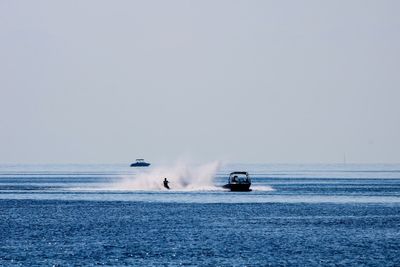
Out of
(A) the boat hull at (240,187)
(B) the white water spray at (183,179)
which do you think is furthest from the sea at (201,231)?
(B) the white water spray at (183,179)

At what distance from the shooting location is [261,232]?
277 feet

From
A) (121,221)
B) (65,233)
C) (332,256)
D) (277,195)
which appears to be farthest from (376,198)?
(332,256)

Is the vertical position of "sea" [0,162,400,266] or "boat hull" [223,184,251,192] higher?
"boat hull" [223,184,251,192]

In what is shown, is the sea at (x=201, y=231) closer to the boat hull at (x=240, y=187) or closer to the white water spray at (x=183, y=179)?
the boat hull at (x=240, y=187)

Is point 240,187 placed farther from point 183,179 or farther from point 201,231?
point 201,231

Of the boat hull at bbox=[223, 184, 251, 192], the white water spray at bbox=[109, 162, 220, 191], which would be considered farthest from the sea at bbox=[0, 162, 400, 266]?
the white water spray at bbox=[109, 162, 220, 191]

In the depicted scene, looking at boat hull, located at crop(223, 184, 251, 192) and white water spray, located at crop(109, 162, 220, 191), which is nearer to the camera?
boat hull, located at crop(223, 184, 251, 192)

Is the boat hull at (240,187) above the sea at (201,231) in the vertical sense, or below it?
above

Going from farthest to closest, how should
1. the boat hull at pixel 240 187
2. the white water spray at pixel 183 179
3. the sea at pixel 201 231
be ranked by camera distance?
the white water spray at pixel 183 179 < the boat hull at pixel 240 187 < the sea at pixel 201 231

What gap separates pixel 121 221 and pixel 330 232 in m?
21.9

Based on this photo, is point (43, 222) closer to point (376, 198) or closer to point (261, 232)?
point (261, 232)

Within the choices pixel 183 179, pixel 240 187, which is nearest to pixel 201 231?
pixel 240 187

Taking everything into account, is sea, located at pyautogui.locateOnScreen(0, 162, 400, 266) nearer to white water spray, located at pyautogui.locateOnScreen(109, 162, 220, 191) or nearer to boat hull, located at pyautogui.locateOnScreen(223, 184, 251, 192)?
boat hull, located at pyautogui.locateOnScreen(223, 184, 251, 192)

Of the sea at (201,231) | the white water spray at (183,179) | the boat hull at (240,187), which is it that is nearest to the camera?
the sea at (201,231)
